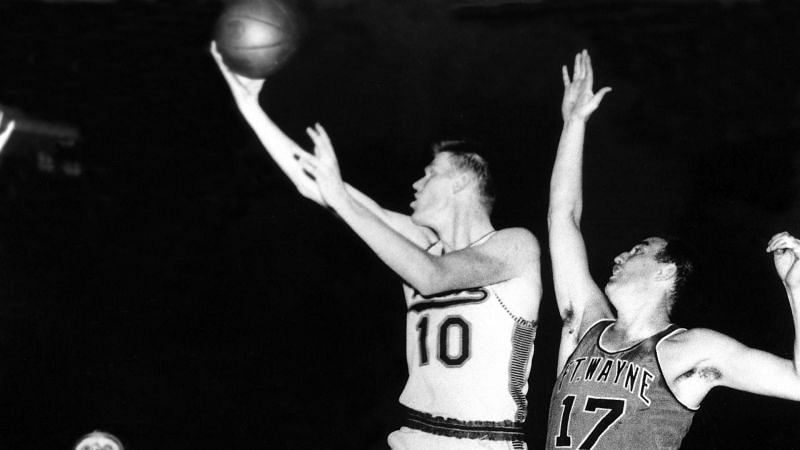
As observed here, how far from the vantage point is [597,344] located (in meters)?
3.40

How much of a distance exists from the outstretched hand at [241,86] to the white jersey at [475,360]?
0.99m

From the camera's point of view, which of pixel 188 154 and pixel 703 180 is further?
pixel 188 154

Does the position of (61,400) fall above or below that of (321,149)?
below

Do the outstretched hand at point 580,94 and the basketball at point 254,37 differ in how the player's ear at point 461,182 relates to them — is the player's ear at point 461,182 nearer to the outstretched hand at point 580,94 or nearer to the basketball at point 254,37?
the outstretched hand at point 580,94

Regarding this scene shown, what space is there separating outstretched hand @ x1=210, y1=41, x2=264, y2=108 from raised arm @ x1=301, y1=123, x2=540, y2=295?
→ 15.1 inches

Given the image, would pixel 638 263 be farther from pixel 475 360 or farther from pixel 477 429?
pixel 477 429

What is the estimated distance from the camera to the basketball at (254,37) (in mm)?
3742

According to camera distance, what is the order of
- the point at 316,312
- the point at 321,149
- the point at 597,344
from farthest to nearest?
the point at 316,312 < the point at 597,344 < the point at 321,149

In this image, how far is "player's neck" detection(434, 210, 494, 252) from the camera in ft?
12.1

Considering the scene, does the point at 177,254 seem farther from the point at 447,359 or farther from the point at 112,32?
the point at 447,359

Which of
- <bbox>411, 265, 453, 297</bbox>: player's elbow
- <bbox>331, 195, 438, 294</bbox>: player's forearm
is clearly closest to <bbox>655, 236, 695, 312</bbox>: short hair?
<bbox>411, 265, 453, 297</bbox>: player's elbow

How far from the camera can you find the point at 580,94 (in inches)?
147

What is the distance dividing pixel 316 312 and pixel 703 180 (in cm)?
167

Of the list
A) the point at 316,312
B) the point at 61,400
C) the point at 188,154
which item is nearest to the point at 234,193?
the point at 188,154
